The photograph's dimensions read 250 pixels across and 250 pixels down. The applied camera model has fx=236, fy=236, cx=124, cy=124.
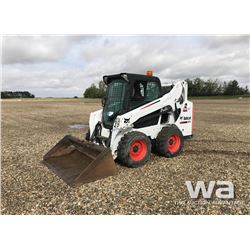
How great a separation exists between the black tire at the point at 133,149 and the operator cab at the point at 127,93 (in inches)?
31.8

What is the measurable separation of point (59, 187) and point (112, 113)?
251cm

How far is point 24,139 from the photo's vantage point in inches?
400

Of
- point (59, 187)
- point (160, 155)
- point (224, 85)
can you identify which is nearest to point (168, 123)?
point (160, 155)

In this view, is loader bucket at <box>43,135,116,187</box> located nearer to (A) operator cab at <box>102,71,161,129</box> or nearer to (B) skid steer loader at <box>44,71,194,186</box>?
(B) skid steer loader at <box>44,71,194,186</box>

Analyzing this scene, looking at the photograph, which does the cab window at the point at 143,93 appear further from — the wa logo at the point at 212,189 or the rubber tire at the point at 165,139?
the wa logo at the point at 212,189

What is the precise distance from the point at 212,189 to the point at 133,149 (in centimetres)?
208

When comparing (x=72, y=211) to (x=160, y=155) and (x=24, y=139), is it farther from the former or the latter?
(x=24, y=139)

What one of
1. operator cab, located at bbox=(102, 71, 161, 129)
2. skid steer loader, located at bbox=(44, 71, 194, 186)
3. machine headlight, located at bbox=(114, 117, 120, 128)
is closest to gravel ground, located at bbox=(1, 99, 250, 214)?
skid steer loader, located at bbox=(44, 71, 194, 186)

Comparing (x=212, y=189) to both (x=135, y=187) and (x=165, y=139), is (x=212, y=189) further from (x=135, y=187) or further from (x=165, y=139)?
(x=165, y=139)

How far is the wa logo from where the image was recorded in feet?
15.6

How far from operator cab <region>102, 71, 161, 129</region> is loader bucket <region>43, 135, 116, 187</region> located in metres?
→ 1.04

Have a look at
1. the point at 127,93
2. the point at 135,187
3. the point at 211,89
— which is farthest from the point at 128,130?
the point at 211,89

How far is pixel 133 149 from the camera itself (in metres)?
6.07

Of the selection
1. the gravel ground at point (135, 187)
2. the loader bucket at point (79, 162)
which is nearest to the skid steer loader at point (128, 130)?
the loader bucket at point (79, 162)
